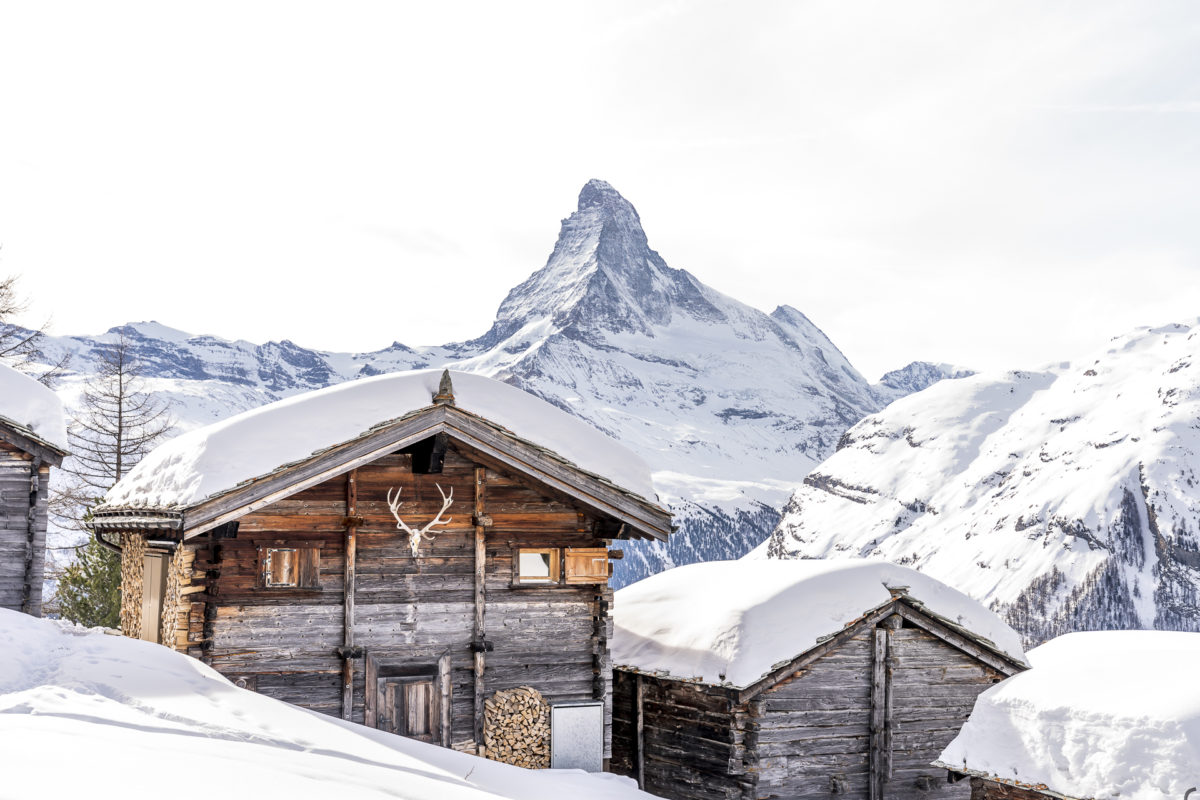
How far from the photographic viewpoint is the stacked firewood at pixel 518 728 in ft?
46.8

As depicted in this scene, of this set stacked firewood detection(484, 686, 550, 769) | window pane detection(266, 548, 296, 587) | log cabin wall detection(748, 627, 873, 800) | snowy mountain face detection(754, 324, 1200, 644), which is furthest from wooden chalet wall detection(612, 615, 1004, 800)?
snowy mountain face detection(754, 324, 1200, 644)

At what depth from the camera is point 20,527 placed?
16891 mm

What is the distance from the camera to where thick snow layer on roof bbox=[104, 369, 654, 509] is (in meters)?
12.7

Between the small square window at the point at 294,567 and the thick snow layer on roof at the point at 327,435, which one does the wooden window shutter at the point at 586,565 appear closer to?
the thick snow layer on roof at the point at 327,435

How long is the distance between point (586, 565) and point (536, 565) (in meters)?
0.81

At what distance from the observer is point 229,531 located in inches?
519

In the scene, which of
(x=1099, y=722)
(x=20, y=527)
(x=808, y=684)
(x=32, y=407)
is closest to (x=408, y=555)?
(x=808, y=684)

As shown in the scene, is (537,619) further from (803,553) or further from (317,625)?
(803,553)

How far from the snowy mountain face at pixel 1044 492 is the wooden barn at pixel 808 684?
97.8 m

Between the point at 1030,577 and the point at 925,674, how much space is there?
343 ft

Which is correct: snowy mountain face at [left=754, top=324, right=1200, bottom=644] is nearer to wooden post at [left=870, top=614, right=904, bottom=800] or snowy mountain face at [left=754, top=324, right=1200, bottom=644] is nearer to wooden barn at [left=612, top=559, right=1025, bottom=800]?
wooden barn at [left=612, top=559, right=1025, bottom=800]

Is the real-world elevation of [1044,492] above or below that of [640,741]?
above

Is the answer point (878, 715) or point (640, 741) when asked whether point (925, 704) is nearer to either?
point (878, 715)

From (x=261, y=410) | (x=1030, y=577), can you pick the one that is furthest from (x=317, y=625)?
(x=1030, y=577)
